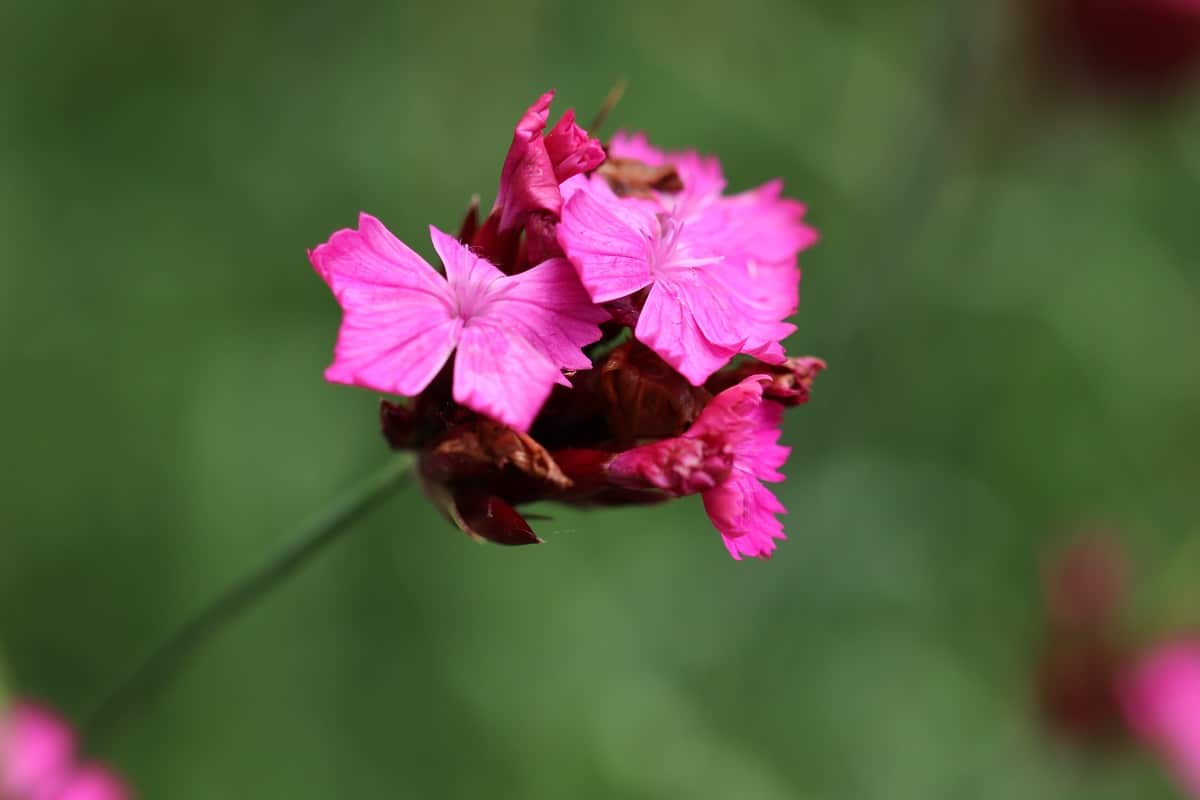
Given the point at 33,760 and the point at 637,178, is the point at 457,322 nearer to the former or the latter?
the point at 637,178

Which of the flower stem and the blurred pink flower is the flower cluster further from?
the blurred pink flower

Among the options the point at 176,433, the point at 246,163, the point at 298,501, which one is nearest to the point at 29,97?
the point at 246,163

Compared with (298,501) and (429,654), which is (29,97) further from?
(429,654)

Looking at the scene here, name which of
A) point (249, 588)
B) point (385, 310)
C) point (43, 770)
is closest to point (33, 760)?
point (43, 770)

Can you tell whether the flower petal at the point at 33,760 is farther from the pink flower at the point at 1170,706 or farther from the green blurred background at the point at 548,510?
the pink flower at the point at 1170,706

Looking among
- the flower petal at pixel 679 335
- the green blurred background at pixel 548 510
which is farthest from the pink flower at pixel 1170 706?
the flower petal at pixel 679 335

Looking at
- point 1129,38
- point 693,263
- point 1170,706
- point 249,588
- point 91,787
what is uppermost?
point 1129,38
